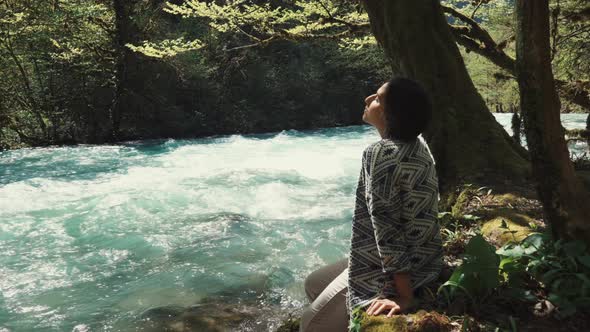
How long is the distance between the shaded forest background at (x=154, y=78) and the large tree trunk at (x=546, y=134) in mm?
8776

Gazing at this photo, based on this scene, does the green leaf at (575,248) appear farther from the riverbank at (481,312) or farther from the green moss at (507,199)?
the green moss at (507,199)

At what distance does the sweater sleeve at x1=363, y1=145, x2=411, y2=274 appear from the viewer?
2307 millimetres

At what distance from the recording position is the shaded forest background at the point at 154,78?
56.5 feet

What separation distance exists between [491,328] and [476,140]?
3426 mm

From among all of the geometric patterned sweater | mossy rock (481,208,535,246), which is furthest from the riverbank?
mossy rock (481,208,535,246)

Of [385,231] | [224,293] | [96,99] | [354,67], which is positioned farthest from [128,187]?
[354,67]

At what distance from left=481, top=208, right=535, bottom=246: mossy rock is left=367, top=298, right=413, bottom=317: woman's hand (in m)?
1.45

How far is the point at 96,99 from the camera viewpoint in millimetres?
20172

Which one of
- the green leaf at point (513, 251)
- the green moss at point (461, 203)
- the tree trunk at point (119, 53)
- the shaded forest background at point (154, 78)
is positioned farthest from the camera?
the tree trunk at point (119, 53)

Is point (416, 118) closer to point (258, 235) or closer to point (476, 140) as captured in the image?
point (476, 140)

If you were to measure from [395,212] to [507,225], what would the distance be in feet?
6.20

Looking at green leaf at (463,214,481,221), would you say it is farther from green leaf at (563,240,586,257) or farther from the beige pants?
the beige pants

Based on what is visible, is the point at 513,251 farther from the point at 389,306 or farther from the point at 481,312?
the point at 389,306

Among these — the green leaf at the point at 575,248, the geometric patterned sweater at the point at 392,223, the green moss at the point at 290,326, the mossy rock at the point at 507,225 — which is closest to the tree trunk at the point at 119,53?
the green moss at the point at 290,326
